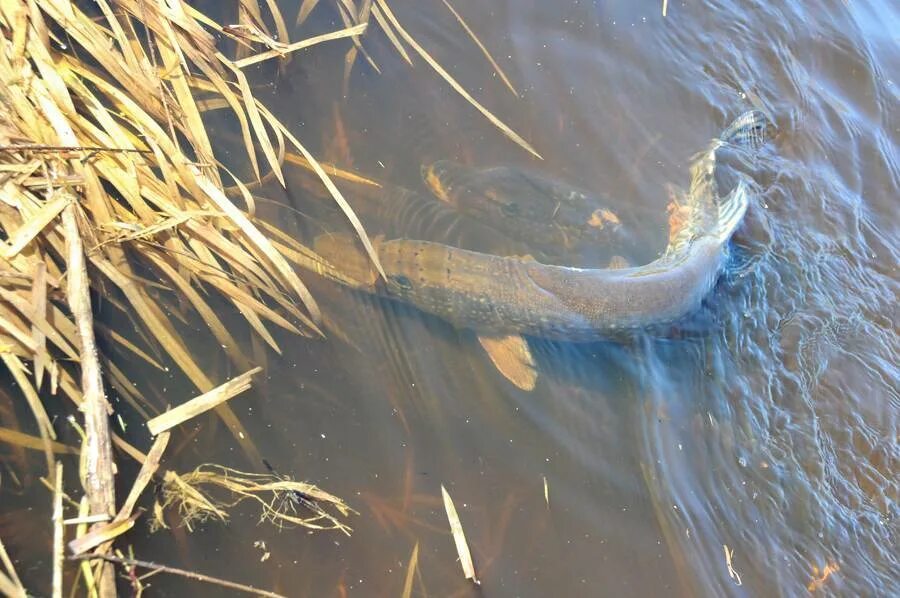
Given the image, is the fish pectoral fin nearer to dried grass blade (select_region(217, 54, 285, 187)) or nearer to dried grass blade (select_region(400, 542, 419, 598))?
dried grass blade (select_region(400, 542, 419, 598))

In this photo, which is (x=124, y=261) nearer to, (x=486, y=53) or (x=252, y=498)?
(x=252, y=498)

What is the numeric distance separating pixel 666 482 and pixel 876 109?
4.82 meters

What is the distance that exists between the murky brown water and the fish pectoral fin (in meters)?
0.10

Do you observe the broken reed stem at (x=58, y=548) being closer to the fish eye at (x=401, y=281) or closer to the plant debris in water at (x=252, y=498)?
the plant debris in water at (x=252, y=498)

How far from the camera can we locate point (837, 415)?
15.8 feet

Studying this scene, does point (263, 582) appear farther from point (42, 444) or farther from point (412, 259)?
point (412, 259)

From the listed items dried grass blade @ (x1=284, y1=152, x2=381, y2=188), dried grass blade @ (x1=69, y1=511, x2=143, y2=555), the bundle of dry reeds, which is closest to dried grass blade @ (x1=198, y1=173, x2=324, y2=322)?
the bundle of dry reeds

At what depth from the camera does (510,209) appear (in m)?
5.36

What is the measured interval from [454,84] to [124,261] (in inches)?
106

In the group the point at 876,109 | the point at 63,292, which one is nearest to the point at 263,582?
the point at 63,292

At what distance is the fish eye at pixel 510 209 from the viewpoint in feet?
17.5

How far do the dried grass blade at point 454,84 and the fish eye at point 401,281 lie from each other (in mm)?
1460

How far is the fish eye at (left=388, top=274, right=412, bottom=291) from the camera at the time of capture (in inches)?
180

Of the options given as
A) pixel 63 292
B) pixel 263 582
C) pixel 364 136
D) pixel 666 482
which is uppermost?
pixel 364 136
